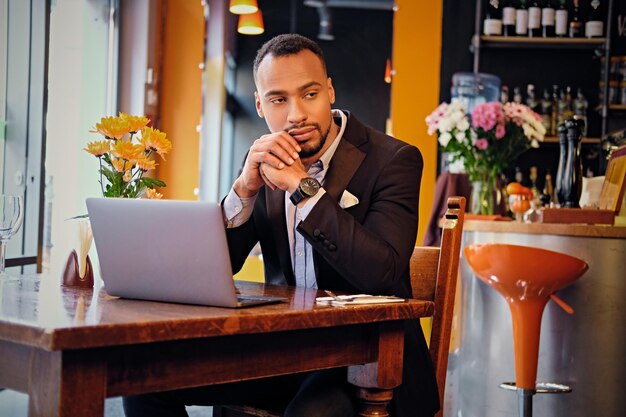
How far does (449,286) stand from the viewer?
195cm

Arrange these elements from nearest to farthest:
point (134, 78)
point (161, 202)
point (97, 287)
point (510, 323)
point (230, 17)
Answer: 1. point (161, 202)
2. point (97, 287)
3. point (510, 323)
4. point (134, 78)
5. point (230, 17)

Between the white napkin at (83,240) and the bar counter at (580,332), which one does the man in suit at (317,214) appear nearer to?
the white napkin at (83,240)

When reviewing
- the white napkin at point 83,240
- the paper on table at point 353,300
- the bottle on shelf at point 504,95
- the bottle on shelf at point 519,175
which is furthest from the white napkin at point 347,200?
the bottle on shelf at point 504,95

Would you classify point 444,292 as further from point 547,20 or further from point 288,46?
point 547,20

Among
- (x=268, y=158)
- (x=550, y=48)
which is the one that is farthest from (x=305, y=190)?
(x=550, y=48)

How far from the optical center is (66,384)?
3.57ft

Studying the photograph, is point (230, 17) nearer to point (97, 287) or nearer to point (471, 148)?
point (471, 148)

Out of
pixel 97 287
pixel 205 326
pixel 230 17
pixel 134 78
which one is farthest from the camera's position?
pixel 230 17

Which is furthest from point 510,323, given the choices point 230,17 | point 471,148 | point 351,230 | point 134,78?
point 230,17

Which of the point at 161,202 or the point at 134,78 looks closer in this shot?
the point at 161,202

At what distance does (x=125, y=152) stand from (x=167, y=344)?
651mm

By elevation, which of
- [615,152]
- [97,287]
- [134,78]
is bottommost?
[97,287]

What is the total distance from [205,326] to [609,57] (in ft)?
17.6

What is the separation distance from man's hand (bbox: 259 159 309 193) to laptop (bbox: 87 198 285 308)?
1.27 feet
